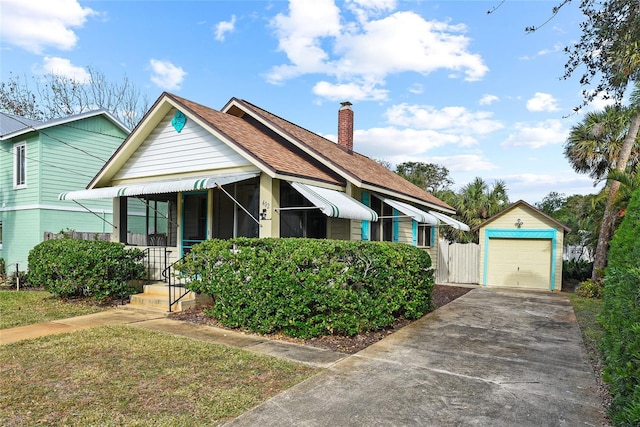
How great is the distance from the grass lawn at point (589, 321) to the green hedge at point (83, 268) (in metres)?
10.6

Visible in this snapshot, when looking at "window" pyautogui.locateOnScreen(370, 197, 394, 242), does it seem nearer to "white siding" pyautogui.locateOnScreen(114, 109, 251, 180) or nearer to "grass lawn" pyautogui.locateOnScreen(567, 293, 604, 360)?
"white siding" pyautogui.locateOnScreen(114, 109, 251, 180)

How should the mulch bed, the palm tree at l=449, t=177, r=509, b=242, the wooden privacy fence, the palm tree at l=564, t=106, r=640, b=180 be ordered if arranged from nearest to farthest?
the mulch bed < the palm tree at l=564, t=106, r=640, b=180 < the wooden privacy fence < the palm tree at l=449, t=177, r=509, b=242

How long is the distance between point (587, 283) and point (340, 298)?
40.1ft

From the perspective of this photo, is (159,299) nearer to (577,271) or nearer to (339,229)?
(339,229)

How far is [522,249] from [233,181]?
13631 mm

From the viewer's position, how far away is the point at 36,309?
31.2 feet

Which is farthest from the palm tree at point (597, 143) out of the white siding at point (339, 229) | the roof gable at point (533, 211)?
the white siding at point (339, 229)

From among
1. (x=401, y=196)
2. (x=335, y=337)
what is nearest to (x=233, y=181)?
(x=335, y=337)

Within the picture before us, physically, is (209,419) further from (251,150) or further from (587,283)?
(587,283)

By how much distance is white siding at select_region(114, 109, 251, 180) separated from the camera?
34.5ft

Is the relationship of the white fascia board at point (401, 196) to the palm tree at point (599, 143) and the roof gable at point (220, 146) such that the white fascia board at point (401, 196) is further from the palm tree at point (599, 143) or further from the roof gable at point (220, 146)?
the palm tree at point (599, 143)

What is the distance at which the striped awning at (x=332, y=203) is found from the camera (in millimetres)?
8719

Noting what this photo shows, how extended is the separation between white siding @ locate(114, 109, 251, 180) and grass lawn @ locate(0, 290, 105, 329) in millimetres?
4131

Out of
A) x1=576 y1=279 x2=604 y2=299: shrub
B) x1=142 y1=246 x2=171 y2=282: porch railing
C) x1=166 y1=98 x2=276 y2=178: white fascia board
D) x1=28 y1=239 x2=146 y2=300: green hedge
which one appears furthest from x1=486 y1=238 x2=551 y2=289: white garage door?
x1=28 y1=239 x2=146 y2=300: green hedge
